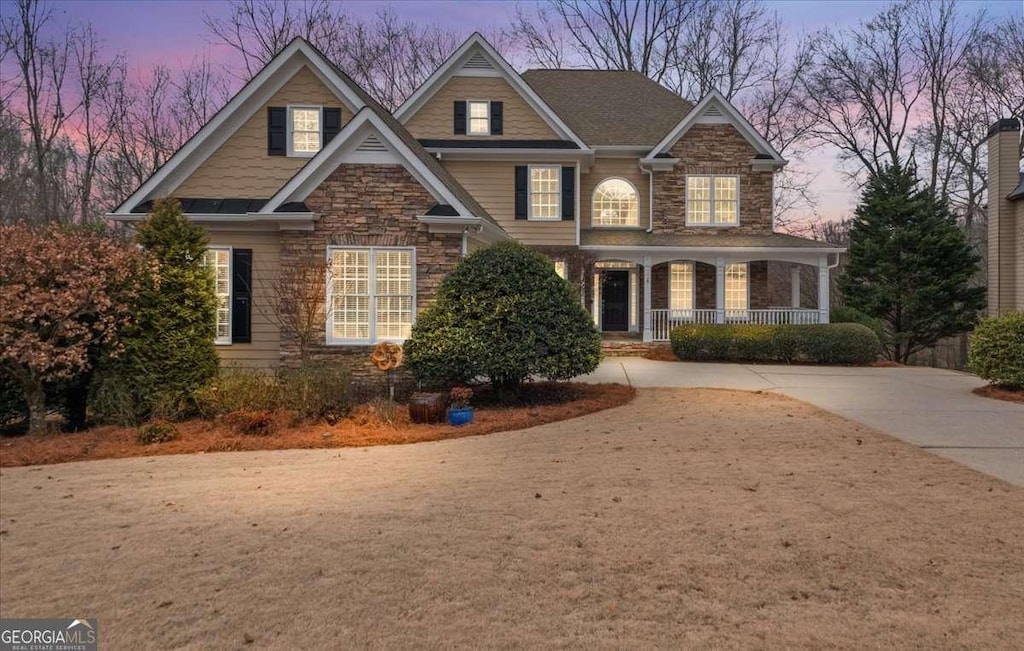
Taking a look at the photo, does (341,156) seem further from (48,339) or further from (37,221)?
(37,221)

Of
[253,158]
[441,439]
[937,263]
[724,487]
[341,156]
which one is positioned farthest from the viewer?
[937,263]

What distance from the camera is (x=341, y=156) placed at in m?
11.3

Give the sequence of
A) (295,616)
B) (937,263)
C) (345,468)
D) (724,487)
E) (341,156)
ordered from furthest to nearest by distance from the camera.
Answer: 1. (937,263)
2. (341,156)
3. (345,468)
4. (724,487)
5. (295,616)

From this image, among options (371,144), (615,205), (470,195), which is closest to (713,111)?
(615,205)

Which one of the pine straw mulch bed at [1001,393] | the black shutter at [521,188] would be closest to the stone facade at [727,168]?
the black shutter at [521,188]

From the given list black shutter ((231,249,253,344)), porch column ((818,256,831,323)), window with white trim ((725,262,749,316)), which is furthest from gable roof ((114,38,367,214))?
porch column ((818,256,831,323))

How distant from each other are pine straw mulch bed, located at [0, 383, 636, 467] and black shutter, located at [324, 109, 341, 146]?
25.9 ft

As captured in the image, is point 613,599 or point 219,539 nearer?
point 613,599

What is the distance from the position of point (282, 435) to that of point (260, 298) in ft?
18.3

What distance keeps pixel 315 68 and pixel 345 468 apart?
1123 centimetres

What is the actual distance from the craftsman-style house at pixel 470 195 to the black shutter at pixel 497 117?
7cm

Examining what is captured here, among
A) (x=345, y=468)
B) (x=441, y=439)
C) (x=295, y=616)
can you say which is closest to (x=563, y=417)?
(x=441, y=439)

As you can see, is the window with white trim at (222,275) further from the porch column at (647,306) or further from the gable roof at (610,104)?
the gable roof at (610,104)

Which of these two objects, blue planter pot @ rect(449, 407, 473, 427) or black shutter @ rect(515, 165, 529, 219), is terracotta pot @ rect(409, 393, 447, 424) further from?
black shutter @ rect(515, 165, 529, 219)
